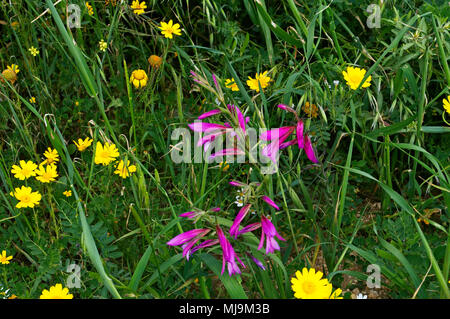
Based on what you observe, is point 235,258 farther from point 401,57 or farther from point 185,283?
point 401,57

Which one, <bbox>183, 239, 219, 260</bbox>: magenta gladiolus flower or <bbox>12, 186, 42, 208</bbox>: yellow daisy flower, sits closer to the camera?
Result: <bbox>183, 239, 219, 260</bbox>: magenta gladiolus flower

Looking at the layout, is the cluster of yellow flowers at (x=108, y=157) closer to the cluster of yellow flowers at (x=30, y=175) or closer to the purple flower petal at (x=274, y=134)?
the cluster of yellow flowers at (x=30, y=175)

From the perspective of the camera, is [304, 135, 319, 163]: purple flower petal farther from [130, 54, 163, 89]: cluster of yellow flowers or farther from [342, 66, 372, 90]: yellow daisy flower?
[130, 54, 163, 89]: cluster of yellow flowers

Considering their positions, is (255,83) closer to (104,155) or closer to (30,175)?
(104,155)

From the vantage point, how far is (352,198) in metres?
1.79

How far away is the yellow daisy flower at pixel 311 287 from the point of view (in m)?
1.28

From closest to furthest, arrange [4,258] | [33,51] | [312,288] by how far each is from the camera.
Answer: [312,288] → [4,258] → [33,51]

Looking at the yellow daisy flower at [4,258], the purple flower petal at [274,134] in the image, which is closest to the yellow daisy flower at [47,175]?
the yellow daisy flower at [4,258]

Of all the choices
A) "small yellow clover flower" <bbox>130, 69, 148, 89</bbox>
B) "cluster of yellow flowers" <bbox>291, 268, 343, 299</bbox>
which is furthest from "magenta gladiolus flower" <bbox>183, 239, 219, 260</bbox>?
"small yellow clover flower" <bbox>130, 69, 148, 89</bbox>

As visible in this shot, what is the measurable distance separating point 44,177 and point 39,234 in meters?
0.18

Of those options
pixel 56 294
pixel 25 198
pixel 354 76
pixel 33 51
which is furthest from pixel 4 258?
pixel 354 76

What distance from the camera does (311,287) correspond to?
131cm

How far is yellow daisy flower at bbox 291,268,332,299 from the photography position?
1284 millimetres
